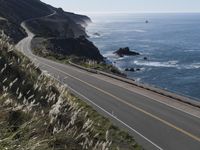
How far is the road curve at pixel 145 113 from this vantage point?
21.1m

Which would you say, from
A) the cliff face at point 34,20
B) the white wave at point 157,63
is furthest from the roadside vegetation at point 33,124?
the cliff face at point 34,20

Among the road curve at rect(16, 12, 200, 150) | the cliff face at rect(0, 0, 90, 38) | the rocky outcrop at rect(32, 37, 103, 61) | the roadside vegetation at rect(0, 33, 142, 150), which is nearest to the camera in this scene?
the roadside vegetation at rect(0, 33, 142, 150)

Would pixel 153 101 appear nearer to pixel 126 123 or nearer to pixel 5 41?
pixel 126 123

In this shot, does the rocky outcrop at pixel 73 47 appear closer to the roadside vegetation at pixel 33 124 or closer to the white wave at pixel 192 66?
the white wave at pixel 192 66

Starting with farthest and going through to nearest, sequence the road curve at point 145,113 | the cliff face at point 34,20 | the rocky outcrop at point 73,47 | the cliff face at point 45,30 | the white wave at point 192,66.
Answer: the cliff face at point 34,20, the cliff face at point 45,30, the rocky outcrop at point 73,47, the white wave at point 192,66, the road curve at point 145,113

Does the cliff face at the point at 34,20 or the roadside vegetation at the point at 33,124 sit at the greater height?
the roadside vegetation at the point at 33,124

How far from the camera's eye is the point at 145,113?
90.2ft

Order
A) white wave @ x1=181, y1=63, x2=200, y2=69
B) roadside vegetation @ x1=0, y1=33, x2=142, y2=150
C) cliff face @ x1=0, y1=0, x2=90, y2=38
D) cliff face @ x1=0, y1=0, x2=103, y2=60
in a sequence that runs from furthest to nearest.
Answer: cliff face @ x1=0, y1=0, x2=90, y2=38 → cliff face @ x1=0, y1=0, x2=103, y2=60 → white wave @ x1=181, y1=63, x2=200, y2=69 → roadside vegetation @ x1=0, y1=33, x2=142, y2=150

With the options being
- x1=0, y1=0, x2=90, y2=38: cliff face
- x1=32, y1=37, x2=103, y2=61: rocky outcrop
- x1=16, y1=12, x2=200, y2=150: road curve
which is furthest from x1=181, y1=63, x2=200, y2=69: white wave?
x1=16, y1=12, x2=200, y2=150: road curve

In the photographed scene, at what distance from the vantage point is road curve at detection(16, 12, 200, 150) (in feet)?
69.2

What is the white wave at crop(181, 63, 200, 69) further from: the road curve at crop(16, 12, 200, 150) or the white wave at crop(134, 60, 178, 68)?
the road curve at crop(16, 12, 200, 150)

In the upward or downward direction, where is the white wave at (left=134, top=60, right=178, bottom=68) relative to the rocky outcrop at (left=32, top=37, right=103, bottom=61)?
downward

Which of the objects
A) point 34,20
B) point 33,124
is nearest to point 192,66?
point 34,20

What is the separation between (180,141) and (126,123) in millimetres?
4717
